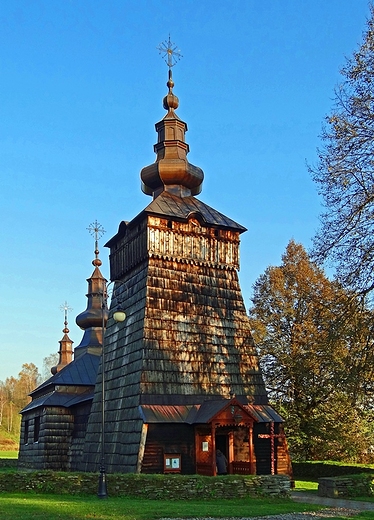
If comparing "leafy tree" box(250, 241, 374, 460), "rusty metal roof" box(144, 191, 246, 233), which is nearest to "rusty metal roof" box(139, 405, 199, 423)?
Result: "rusty metal roof" box(144, 191, 246, 233)

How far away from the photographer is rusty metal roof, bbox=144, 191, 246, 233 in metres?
26.6

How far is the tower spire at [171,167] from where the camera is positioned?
1143 inches

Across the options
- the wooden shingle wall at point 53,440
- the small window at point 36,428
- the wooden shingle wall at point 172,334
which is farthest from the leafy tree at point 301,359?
the small window at point 36,428

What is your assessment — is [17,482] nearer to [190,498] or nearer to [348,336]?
[190,498]

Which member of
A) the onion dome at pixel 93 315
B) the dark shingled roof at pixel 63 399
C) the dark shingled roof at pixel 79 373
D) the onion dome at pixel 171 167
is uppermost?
the onion dome at pixel 171 167

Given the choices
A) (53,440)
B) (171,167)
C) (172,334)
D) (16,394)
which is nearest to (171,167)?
(171,167)

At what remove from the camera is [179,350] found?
2472cm

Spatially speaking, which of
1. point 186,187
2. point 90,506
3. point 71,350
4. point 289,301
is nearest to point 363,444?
point 289,301

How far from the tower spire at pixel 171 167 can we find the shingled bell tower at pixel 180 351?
59mm

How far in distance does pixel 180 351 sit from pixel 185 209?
6597mm

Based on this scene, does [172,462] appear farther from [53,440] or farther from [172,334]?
[53,440]

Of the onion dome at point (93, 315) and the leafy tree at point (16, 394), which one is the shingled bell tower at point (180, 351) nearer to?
the onion dome at point (93, 315)

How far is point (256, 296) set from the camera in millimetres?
37406

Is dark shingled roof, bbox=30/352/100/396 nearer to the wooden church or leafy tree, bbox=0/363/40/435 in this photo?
the wooden church
